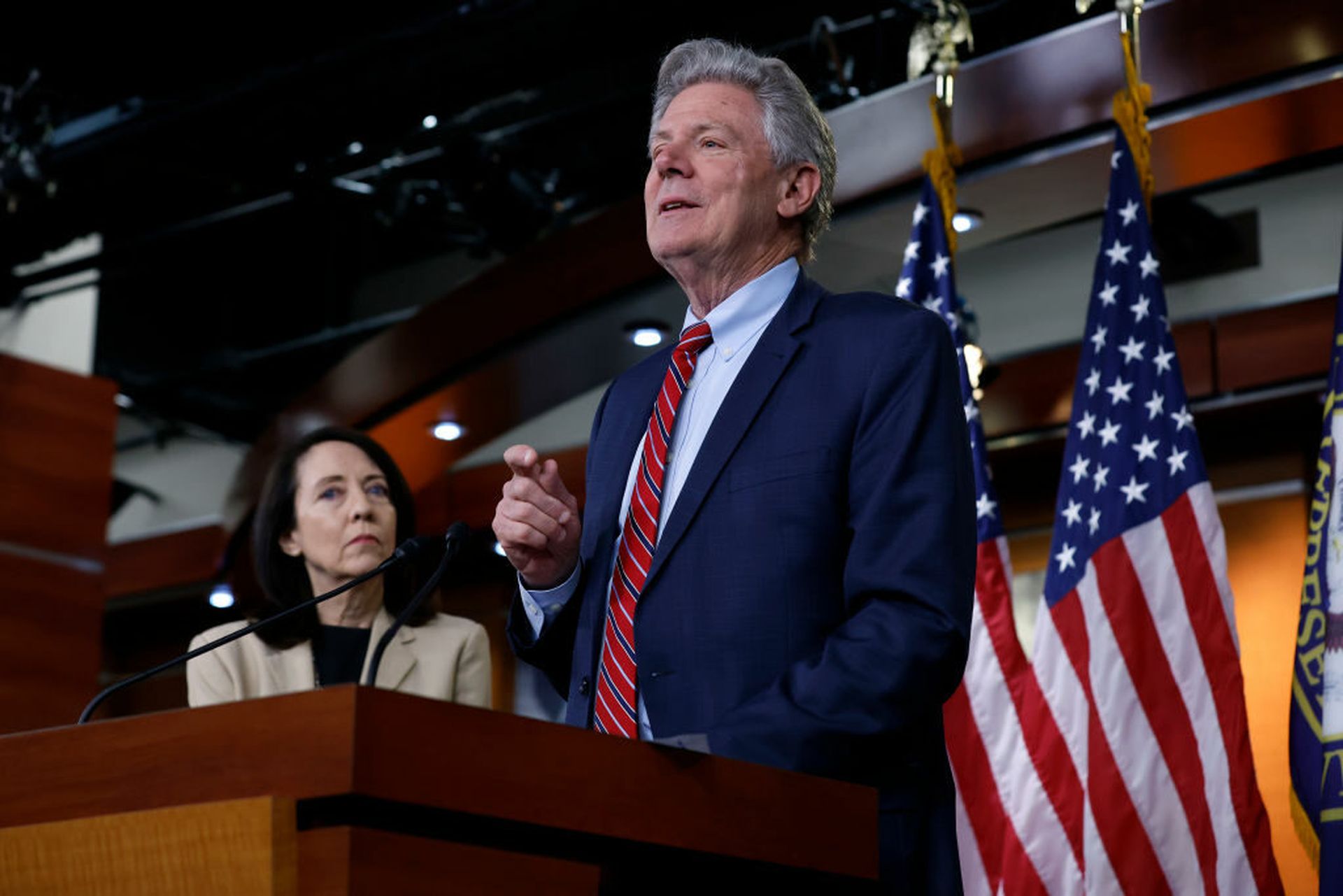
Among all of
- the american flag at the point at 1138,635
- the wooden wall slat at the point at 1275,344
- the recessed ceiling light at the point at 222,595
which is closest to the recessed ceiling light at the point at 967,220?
the american flag at the point at 1138,635

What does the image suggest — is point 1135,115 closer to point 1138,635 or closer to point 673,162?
point 1138,635

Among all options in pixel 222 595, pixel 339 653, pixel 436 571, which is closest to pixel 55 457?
pixel 222 595

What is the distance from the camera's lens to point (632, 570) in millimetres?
1729

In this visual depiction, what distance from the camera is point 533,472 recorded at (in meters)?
1.65

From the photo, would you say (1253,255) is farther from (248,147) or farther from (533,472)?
(533,472)

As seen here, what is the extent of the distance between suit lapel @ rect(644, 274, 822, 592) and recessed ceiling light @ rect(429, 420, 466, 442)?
4.31 metres

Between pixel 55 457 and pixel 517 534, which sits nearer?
pixel 517 534

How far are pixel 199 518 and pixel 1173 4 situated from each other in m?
6.86

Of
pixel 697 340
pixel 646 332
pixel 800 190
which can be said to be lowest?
pixel 697 340

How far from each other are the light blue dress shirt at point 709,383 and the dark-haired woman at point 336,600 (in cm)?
113

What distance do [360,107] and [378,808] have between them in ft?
13.1

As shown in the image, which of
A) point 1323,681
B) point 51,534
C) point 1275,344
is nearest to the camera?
point 1323,681

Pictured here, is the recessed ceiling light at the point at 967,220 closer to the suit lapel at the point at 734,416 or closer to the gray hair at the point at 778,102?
the gray hair at the point at 778,102

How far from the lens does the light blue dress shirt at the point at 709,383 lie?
1.80 meters
